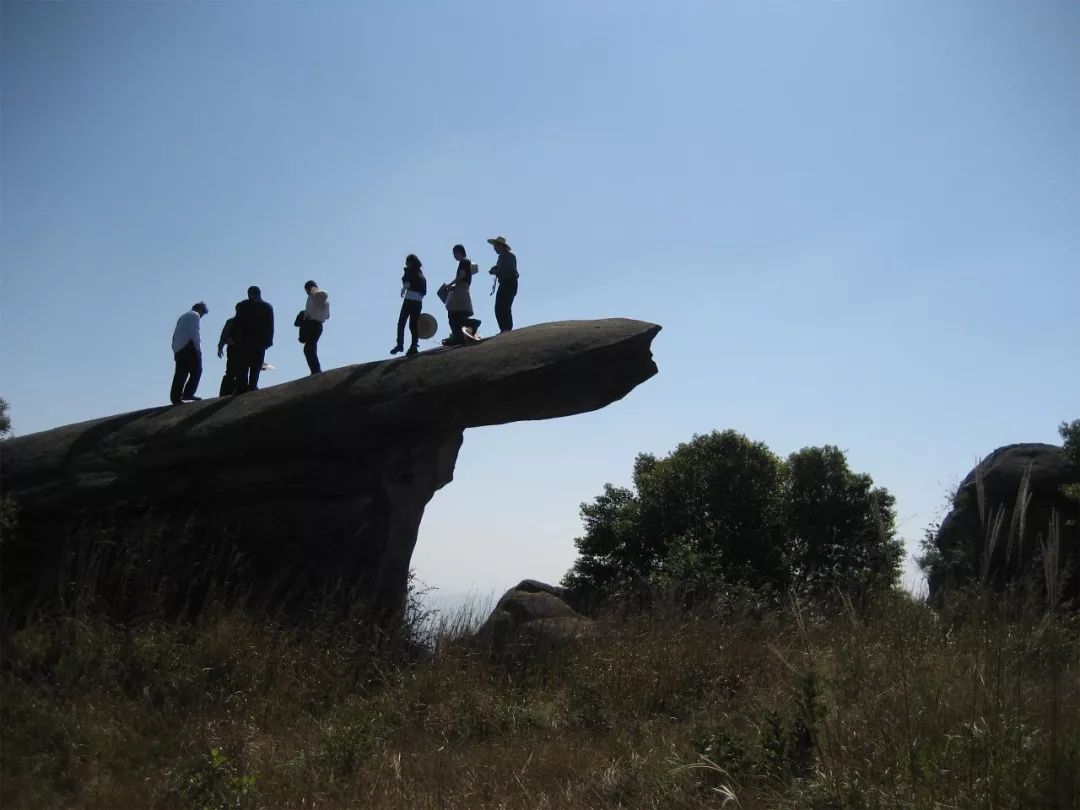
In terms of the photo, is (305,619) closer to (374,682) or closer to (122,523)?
(374,682)

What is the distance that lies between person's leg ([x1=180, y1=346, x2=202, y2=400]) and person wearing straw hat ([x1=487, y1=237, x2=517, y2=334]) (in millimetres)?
3899

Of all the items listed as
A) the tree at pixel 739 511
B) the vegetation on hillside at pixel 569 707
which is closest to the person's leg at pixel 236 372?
the vegetation on hillside at pixel 569 707

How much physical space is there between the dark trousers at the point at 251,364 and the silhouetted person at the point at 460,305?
96.5 inches

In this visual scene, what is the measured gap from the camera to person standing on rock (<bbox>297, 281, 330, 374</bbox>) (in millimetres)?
12031

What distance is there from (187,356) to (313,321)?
166 cm

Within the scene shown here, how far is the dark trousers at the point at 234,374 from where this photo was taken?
460 inches

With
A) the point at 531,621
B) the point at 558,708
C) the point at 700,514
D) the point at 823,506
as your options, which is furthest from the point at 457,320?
the point at 823,506

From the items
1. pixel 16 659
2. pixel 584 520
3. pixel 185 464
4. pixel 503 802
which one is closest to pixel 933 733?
pixel 503 802

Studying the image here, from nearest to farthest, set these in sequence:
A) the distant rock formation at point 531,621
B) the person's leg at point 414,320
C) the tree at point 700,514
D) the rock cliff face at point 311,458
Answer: the distant rock formation at point 531,621
the rock cliff face at point 311,458
the person's leg at point 414,320
the tree at point 700,514

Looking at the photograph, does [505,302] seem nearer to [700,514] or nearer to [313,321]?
[313,321]

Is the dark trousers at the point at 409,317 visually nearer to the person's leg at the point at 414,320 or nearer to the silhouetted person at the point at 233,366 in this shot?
the person's leg at the point at 414,320

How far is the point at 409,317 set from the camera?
1155 cm

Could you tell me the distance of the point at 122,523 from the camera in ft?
32.1

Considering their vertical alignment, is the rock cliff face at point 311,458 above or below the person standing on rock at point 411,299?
below
